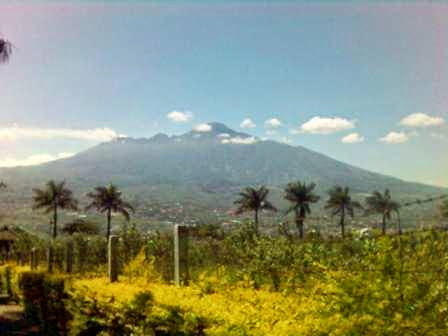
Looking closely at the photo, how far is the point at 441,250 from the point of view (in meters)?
5.27

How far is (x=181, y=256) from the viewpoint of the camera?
32.7 ft

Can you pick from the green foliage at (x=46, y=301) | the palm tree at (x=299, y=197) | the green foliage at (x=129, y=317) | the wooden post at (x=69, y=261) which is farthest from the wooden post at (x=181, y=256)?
the palm tree at (x=299, y=197)

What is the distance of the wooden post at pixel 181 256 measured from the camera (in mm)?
9719

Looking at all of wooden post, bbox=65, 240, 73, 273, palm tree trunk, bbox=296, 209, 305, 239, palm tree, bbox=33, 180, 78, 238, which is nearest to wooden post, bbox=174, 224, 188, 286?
palm tree trunk, bbox=296, 209, 305, 239

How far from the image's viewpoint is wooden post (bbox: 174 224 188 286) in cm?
972

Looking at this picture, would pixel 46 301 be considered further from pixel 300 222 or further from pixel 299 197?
pixel 299 197

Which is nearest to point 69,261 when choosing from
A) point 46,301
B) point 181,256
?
point 46,301

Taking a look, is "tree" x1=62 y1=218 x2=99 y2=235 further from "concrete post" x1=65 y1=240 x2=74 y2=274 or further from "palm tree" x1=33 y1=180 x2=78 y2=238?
"concrete post" x1=65 y1=240 x2=74 y2=274

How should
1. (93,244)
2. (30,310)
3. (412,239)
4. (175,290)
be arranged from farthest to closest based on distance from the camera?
(93,244) → (30,310) → (175,290) → (412,239)

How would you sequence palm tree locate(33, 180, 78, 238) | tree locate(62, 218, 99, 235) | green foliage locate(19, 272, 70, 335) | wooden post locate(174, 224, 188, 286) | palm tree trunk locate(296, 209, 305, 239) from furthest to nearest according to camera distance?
palm tree locate(33, 180, 78, 238) → tree locate(62, 218, 99, 235) → palm tree trunk locate(296, 209, 305, 239) → green foliage locate(19, 272, 70, 335) → wooden post locate(174, 224, 188, 286)

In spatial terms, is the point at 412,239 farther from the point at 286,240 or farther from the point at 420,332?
the point at 286,240

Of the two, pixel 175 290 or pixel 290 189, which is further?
pixel 290 189

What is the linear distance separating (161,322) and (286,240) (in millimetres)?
17556

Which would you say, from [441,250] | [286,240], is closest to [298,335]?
[441,250]
